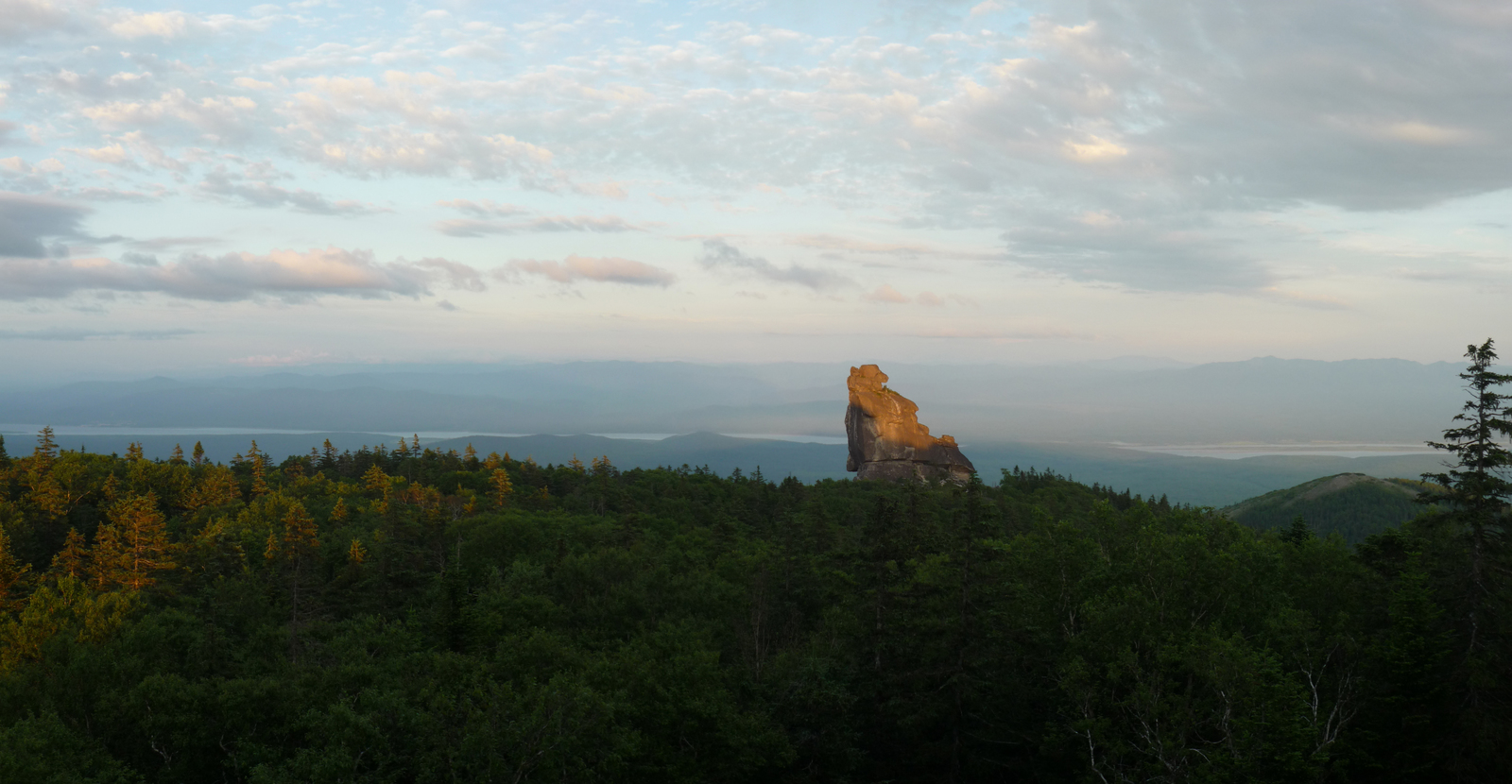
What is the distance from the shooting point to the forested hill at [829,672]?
95.2 feet

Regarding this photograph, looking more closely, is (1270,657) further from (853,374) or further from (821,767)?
(853,374)

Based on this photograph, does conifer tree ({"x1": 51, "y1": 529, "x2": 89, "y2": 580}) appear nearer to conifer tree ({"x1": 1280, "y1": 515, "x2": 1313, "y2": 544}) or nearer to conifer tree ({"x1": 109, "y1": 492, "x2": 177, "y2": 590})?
conifer tree ({"x1": 109, "y1": 492, "x2": 177, "y2": 590})

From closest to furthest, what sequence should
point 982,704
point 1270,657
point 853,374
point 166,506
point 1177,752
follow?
1. point 1177,752
2. point 1270,657
3. point 982,704
4. point 166,506
5. point 853,374

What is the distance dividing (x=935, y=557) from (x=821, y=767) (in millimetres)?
13427

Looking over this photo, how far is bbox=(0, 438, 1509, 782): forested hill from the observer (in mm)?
29031

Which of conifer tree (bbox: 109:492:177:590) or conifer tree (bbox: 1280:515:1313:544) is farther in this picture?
conifer tree (bbox: 109:492:177:590)

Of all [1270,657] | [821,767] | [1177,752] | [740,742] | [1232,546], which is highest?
[1232,546]

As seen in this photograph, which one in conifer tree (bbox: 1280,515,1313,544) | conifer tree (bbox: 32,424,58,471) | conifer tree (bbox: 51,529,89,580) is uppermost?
conifer tree (bbox: 32,424,58,471)

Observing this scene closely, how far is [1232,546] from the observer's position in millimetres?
40125

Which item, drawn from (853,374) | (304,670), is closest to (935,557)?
(304,670)

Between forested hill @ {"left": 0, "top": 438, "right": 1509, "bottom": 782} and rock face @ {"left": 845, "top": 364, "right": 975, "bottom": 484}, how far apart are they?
346 ft

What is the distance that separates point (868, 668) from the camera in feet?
128

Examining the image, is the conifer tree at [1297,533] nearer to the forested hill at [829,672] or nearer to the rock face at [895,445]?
the forested hill at [829,672]

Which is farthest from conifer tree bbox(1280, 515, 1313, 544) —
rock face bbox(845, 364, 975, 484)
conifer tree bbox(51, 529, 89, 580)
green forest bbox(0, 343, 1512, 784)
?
rock face bbox(845, 364, 975, 484)
